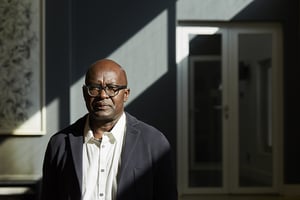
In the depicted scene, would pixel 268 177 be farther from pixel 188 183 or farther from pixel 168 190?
pixel 168 190

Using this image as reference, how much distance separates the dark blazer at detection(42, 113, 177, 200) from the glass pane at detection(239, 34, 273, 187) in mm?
5090

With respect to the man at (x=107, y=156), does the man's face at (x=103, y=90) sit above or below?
above

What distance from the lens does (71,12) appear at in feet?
19.9

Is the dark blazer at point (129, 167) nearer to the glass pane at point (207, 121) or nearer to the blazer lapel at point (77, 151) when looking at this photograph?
the blazer lapel at point (77, 151)

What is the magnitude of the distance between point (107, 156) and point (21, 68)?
4.19 meters

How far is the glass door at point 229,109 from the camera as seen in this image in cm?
661

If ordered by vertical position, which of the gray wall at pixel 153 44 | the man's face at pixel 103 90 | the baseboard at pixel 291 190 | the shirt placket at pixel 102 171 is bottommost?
the baseboard at pixel 291 190

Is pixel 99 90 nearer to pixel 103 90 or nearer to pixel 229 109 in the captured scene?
pixel 103 90

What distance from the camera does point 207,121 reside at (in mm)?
6664

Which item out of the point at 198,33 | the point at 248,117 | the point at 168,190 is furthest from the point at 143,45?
the point at 168,190

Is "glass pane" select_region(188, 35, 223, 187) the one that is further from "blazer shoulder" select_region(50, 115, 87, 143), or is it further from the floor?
"blazer shoulder" select_region(50, 115, 87, 143)

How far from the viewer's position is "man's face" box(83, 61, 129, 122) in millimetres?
1645

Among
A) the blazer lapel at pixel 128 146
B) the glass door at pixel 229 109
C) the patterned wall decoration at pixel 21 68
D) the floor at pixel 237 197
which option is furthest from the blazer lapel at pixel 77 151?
the glass door at pixel 229 109

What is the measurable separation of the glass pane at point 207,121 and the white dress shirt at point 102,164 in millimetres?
4984
